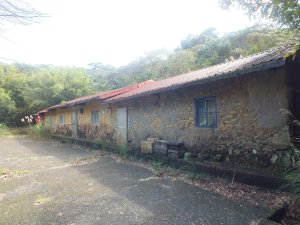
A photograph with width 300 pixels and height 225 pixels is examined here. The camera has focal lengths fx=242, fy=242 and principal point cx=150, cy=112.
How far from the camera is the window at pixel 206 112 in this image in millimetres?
7246

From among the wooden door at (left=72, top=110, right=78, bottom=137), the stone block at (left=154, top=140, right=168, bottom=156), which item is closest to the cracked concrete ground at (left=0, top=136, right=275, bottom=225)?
the stone block at (left=154, top=140, right=168, bottom=156)

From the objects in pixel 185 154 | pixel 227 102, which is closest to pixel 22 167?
pixel 185 154

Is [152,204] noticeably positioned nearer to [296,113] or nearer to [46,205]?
[46,205]

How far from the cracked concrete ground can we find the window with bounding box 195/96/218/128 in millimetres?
2123

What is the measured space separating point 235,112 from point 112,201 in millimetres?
3921

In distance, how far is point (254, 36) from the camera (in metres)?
18.5

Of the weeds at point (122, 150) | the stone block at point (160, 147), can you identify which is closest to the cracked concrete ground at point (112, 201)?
the stone block at point (160, 147)

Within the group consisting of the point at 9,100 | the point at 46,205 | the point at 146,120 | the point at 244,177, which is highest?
the point at 9,100

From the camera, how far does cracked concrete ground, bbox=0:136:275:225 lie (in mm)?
4254

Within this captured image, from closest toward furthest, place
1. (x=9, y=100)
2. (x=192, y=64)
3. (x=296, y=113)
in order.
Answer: (x=296, y=113) < (x=192, y=64) < (x=9, y=100)

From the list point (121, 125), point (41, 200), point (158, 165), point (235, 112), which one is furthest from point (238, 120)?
point (121, 125)

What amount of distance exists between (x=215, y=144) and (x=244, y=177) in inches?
56.2

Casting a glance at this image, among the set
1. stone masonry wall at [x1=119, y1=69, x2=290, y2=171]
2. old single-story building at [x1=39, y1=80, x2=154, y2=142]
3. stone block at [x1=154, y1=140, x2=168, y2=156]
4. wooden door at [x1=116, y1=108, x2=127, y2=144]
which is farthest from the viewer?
old single-story building at [x1=39, y1=80, x2=154, y2=142]

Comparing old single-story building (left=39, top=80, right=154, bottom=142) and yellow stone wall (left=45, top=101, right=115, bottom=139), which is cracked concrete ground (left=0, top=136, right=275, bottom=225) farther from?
yellow stone wall (left=45, top=101, right=115, bottom=139)
